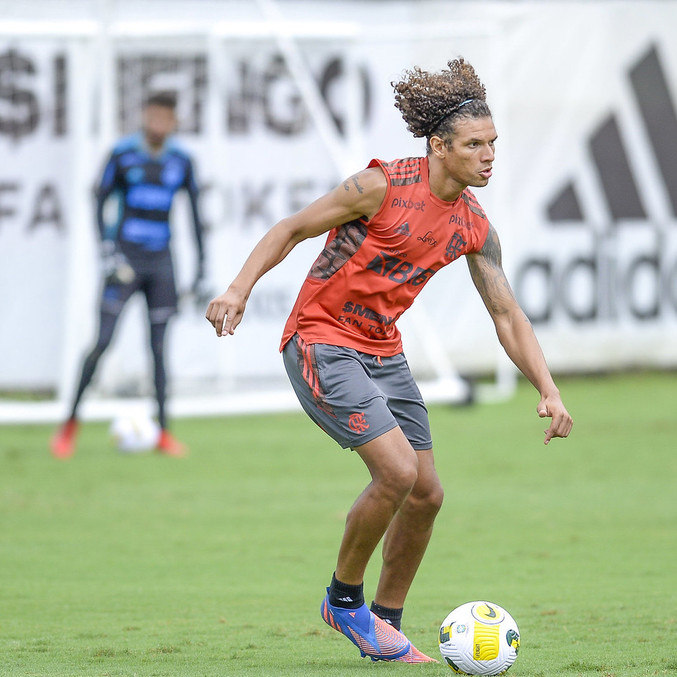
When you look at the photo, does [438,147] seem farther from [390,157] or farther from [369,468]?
[390,157]

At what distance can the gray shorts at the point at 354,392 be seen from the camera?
4746 millimetres

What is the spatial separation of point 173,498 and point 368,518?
4.42m

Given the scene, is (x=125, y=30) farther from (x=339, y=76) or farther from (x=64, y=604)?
(x=64, y=604)

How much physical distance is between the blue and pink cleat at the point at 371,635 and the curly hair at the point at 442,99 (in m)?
1.80

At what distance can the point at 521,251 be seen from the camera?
16.4m

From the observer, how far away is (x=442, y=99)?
16.1 feet

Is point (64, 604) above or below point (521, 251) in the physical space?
below

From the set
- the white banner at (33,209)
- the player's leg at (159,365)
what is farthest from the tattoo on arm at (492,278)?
the white banner at (33,209)

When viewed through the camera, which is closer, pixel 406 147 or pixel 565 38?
pixel 406 147

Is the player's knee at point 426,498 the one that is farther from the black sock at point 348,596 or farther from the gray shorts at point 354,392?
the black sock at point 348,596

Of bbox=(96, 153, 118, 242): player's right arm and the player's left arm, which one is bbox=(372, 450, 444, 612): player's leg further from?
bbox=(96, 153, 118, 242): player's right arm

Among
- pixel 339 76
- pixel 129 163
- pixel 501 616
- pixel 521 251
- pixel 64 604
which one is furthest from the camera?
pixel 521 251

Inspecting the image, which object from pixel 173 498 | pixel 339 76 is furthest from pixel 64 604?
pixel 339 76

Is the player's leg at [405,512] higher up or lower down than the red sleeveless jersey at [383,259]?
lower down
